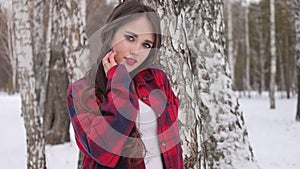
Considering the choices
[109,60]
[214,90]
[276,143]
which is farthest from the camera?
[276,143]

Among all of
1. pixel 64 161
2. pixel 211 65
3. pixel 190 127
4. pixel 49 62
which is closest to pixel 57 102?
pixel 49 62

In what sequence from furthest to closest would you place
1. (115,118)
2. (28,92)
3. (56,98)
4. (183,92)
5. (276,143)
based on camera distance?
1. (56,98)
2. (276,143)
3. (28,92)
4. (183,92)
5. (115,118)

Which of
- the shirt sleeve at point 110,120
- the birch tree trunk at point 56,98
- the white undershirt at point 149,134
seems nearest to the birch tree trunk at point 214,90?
the white undershirt at point 149,134

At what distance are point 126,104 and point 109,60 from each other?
0.64ft

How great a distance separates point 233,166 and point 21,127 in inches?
361

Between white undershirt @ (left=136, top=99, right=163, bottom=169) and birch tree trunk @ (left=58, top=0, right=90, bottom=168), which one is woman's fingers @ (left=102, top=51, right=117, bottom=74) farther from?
birch tree trunk @ (left=58, top=0, right=90, bottom=168)

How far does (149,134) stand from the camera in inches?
59.3

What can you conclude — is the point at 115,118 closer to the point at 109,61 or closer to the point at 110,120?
the point at 110,120

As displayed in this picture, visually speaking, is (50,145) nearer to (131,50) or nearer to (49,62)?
(49,62)

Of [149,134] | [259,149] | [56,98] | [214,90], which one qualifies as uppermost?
[149,134]

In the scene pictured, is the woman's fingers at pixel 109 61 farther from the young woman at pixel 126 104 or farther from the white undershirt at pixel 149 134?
the white undershirt at pixel 149 134

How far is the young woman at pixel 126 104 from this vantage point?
1.37 metres

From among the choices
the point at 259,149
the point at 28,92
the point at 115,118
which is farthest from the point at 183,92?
the point at 259,149

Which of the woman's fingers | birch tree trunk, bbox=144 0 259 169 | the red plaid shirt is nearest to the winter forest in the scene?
birch tree trunk, bbox=144 0 259 169
